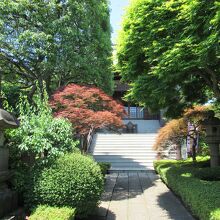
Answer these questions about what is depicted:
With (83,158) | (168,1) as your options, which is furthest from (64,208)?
(168,1)

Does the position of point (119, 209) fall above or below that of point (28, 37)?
below

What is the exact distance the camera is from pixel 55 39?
11.8 metres

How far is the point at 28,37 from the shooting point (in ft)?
37.4

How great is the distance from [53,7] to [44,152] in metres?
7.30

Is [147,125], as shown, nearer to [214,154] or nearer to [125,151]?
[125,151]

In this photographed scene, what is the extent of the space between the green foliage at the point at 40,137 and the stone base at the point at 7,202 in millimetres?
910

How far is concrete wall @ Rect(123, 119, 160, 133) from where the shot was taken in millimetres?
24297

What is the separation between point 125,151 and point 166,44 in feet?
41.1

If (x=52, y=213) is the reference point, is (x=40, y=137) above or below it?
above

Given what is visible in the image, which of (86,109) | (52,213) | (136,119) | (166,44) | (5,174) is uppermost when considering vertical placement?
(166,44)

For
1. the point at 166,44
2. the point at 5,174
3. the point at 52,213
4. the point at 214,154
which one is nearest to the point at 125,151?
the point at 214,154

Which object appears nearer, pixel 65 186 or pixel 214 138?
pixel 65 186

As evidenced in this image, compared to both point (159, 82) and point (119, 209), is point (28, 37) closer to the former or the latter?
point (159, 82)

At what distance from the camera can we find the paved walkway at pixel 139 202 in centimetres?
695
